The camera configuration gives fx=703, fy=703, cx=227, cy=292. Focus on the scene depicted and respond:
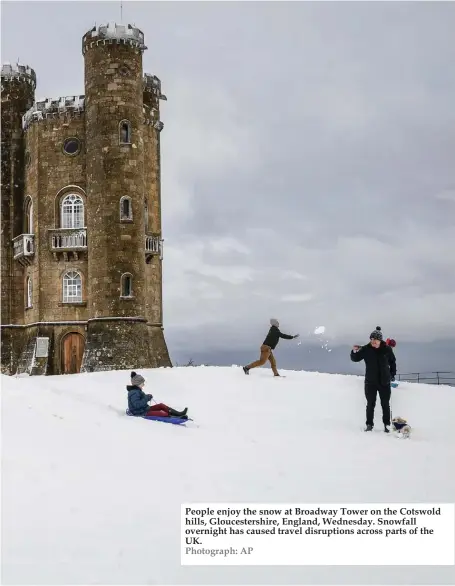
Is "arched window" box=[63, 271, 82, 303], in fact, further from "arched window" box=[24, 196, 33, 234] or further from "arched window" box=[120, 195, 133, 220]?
"arched window" box=[120, 195, 133, 220]

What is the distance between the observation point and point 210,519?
7.69 metres

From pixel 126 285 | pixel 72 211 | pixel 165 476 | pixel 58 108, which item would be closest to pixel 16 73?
pixel 58 108

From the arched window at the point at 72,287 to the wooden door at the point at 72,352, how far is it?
181 centimetres

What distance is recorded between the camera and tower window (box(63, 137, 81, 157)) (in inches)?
1455

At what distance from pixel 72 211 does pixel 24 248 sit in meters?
3.36

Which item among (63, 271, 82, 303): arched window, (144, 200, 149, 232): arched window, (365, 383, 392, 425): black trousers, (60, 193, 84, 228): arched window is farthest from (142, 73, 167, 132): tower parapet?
(365, 383, 392, 425): black trousers

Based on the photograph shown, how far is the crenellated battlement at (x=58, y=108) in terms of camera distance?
37281 millimetres

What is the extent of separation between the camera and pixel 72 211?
36.8 m

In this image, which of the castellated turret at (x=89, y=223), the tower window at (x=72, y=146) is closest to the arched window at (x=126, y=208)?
the castellated turret at (x=89, y=223)

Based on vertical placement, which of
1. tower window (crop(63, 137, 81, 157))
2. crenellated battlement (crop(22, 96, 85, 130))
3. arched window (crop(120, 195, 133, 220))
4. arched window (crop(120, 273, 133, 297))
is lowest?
arched window (crop(120, 273, 133, 297))

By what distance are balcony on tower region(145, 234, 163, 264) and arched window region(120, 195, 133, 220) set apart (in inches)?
93.3

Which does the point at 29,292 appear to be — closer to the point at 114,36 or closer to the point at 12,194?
the point at 12,194

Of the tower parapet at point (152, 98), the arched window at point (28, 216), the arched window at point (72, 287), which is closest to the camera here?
the arched window at point (72, 287)

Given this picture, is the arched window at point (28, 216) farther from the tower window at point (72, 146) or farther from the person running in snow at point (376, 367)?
the person running in snow at point (376, 367)
